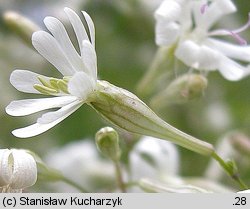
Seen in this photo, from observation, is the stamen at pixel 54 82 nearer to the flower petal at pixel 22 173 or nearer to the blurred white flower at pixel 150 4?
the flower petal at pixel 22 173

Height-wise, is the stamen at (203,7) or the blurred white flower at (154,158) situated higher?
the stamen at (203,7)

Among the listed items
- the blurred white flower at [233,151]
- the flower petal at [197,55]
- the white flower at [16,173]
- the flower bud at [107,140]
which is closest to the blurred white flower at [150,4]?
the blurred white flower at [233,151]

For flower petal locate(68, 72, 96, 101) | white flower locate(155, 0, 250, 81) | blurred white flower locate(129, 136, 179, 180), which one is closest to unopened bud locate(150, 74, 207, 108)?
white flower locate(155, 0, 250, 81)

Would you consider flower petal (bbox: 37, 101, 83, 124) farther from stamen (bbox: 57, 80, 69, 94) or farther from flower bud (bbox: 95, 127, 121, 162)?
flower bud (bbox: 95, 127, 121, 162)

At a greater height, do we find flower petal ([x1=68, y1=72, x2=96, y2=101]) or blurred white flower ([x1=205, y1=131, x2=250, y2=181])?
blurred white flower ([x1=205, y1=131, x2=250, y2=181])

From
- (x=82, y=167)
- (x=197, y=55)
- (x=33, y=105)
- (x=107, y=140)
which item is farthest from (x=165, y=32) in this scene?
(x=82, y=167)

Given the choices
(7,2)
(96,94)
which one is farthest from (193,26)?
(7,2)

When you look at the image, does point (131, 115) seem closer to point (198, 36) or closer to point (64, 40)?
point (64, 40)
